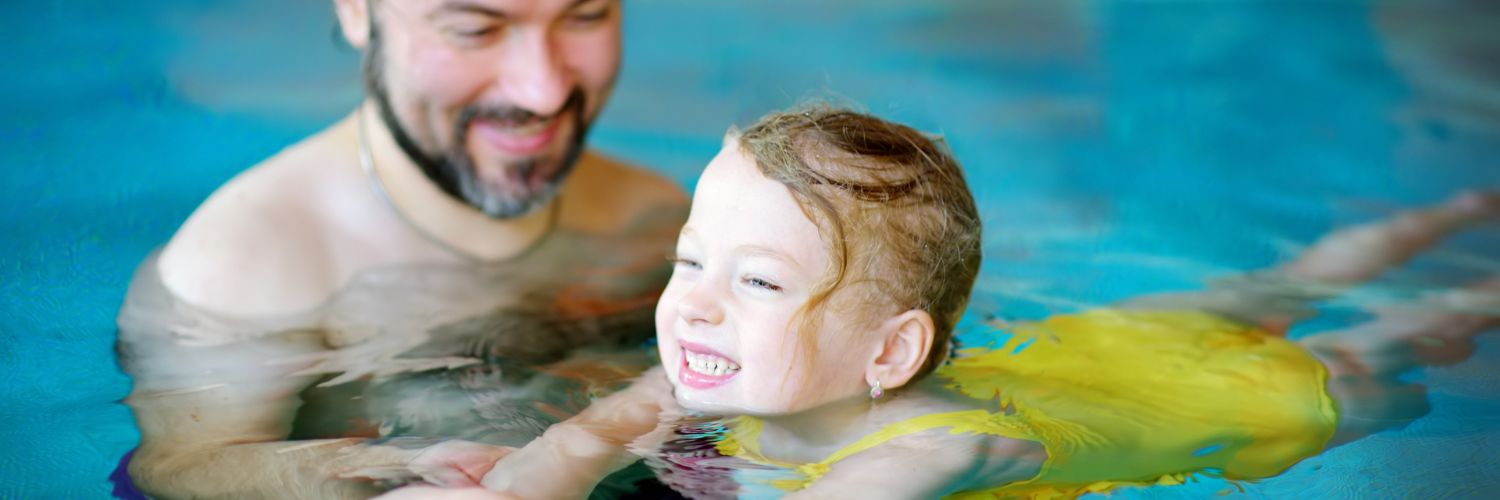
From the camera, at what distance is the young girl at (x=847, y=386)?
2.10 m

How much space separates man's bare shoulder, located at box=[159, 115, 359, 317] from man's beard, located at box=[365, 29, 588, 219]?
159 mm

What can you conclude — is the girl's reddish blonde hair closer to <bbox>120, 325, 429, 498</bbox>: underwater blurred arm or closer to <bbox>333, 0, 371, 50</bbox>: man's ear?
<bbox>120, 325, 429, 498</bbox>: underwater blurred arm

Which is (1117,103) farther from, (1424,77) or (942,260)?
(942,260)

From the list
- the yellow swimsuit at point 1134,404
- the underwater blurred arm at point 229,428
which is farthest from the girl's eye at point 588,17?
the yellow swimsuit at point 1134,404

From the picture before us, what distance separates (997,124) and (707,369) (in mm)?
2101

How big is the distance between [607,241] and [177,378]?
0.96m

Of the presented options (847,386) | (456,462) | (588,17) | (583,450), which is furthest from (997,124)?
(456,462)

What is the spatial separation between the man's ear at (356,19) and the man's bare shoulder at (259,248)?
248mm

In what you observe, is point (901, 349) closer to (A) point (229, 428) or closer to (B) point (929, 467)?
(B) point (929, 467)

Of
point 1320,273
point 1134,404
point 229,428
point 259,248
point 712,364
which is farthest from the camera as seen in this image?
point 1320,273

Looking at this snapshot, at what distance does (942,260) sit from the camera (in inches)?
86.0

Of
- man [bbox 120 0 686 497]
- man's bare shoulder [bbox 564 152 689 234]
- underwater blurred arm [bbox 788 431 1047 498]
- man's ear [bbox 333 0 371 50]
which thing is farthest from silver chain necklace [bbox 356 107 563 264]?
underwater blurred arm [bbox 788 431 1047 498]

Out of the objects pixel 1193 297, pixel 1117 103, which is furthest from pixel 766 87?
pixel 1193 297

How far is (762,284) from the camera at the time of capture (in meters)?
2.11
